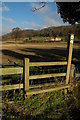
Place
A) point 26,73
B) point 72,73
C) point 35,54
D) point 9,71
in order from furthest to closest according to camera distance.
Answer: point 35,54 < point 72,73 < point 26,73 < point 9,71

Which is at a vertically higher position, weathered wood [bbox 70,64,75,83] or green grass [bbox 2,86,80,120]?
weathered wood [bbox 70,64,75,83]

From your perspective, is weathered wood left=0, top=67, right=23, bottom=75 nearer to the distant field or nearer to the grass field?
the grass field

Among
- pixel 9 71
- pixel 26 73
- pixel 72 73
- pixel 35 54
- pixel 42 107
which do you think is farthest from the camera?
pixel 35 54

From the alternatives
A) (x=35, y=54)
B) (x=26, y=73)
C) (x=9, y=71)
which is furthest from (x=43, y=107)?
(x=35, y=54)

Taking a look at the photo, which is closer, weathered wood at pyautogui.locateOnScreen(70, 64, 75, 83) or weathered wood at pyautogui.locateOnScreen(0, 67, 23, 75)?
weathered wood at pyautogui.locateOnScreen(0, 67, 23, 75)

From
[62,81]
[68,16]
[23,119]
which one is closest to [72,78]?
[62,81]

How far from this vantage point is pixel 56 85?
227 inches

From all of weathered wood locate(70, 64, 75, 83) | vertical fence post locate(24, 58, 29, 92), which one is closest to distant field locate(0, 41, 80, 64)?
weathered wood locate(70, 64, 75, 83)

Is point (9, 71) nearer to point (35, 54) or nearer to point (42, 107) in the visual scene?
point (42, 107)

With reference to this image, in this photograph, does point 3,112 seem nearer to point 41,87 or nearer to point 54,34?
point 41,87

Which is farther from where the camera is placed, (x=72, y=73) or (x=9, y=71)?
(x=72, y=73)

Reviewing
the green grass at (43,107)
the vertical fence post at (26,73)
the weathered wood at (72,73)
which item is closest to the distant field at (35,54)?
the weathered wood at (72,73)

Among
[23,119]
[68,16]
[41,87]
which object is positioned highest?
[68,16]

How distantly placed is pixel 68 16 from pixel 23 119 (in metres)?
11.1
